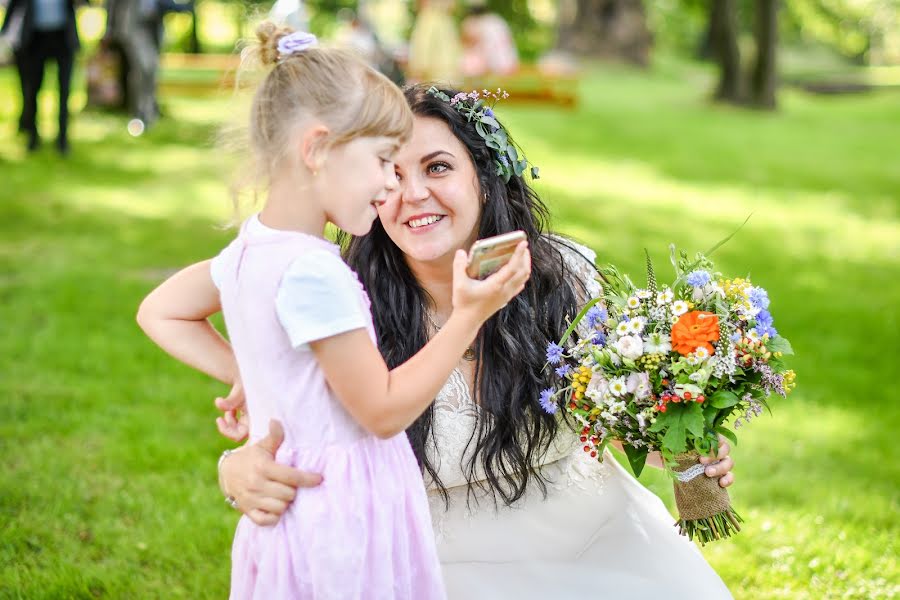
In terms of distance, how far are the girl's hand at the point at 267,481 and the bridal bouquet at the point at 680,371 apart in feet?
2.83

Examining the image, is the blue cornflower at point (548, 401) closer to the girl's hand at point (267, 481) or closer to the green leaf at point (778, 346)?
the green leaf at point (778, 346)

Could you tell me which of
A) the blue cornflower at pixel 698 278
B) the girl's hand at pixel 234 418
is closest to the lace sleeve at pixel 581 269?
the blue cornflower at pixel 698 278

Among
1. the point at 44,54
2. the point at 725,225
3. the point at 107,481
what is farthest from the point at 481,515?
the point at 44,54

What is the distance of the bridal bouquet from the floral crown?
1.65 ft

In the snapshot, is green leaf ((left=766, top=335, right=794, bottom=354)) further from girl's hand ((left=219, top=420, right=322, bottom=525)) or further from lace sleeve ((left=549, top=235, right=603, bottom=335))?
girl's hand ((left=219, top=420, right=322, bottom=525))

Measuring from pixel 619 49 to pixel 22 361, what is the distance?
23.3 meters

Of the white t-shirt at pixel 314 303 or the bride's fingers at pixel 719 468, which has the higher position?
the white t-shirt at pixel 314 303

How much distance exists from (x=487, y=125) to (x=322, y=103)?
3.77 ft

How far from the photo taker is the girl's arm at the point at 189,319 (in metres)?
2.44

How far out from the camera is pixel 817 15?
36.4m

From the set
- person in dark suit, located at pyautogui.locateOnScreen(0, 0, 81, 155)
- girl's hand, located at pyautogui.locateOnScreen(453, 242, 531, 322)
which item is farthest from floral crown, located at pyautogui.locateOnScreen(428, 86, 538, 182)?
person in dark suit, located at pyautogui.locateOnScreen(0, 0, 81, 155)

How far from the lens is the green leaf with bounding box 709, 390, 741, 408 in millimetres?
2697

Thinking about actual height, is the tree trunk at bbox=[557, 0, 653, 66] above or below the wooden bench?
above

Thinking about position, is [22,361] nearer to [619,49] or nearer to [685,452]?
[685,452]
